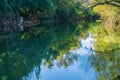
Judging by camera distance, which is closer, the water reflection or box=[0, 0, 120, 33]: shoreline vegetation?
the water reflection

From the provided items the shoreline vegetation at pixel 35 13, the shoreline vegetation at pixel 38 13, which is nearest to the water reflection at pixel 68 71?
the shoreline vegetation at pixel 38 13

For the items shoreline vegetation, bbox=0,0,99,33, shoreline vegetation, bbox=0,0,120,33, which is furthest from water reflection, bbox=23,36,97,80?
shoreline vegetation, bbox=0,0,99,33

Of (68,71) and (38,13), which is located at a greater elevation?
(38,13)

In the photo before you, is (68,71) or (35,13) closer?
(68,71)

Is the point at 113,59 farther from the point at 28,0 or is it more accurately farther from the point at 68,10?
the point at 68,10

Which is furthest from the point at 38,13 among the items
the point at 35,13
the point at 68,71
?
the point at 68,71

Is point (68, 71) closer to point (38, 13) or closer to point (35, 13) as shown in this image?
point (35, 13)

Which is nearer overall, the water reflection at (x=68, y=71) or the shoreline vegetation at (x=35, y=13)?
the water reflection at (x=68, y=71)

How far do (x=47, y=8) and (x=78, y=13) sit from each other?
18.7 metres

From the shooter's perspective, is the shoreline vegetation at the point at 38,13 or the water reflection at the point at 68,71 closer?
the water reflection at the point at 68,71

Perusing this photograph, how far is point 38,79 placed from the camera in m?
10.5

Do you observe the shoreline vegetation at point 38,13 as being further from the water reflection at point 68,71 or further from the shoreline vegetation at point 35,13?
the water reflection at point 68,71

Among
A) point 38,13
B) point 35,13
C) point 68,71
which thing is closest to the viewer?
point 68,71

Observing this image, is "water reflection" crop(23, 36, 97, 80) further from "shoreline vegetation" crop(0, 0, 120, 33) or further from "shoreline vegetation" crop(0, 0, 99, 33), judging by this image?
"shoreline vegetation" crop(0, 0, 99, 33)
